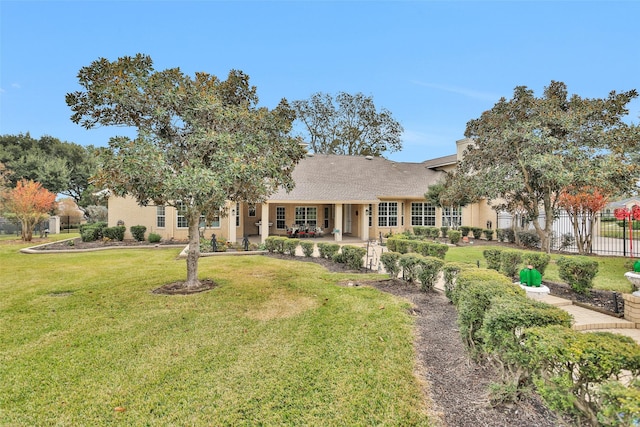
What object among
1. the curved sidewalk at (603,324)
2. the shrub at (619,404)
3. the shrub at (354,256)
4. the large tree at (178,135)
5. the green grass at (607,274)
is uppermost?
the large tree at (178,135)

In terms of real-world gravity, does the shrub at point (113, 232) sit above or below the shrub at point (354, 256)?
above

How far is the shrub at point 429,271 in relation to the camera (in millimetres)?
7656

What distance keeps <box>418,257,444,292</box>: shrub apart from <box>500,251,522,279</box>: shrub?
2.30 metres

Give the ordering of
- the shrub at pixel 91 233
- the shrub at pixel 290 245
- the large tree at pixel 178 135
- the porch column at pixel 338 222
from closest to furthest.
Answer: the large tree at pixel 178 135, the shrub at pixel 290 245, the shrub at pixel 91 233, the porch column at pixel 338 222

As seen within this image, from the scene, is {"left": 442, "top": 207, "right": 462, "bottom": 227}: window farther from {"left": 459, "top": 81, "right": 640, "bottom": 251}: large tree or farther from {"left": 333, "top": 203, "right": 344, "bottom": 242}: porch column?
{"left": 459, "top": 81, "right": 640, "bottom": 251}: large tree

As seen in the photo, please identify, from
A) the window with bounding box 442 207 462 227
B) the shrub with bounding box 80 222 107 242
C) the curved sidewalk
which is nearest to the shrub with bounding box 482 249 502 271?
the curved sidewalk

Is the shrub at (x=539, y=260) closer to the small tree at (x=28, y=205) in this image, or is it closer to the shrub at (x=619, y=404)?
the shrub at (x=619, y=404)

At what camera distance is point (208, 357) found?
4500 millimetres

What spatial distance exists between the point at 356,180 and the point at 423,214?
554 cm

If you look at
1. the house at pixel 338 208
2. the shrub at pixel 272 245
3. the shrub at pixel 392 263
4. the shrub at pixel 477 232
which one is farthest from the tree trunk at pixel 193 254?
the shrub at pixel 477 232

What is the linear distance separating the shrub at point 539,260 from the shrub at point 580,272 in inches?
22.0

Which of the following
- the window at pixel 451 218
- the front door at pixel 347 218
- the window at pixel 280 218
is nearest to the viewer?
the window at pixel 280 218

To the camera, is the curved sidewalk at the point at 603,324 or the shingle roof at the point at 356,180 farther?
the shingle roof at the point at 356,180

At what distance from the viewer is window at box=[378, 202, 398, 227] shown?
2217 centimetres
